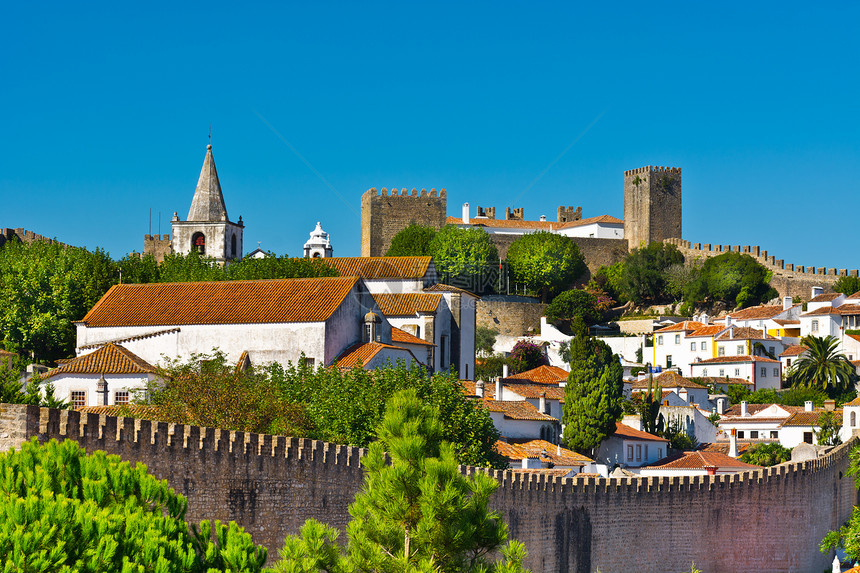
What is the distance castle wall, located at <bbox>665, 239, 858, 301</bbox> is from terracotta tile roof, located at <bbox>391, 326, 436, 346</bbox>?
47.3 m

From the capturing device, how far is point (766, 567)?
127 ft

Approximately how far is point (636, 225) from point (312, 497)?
267 ft

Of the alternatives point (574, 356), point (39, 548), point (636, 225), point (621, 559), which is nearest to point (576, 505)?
point (621, 559)

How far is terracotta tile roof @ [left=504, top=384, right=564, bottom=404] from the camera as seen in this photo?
5541 cm

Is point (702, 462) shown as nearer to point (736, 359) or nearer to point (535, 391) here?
point (535, 391)

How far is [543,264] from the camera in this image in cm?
8881

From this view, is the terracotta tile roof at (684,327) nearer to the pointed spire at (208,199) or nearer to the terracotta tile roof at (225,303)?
the pointed spire at (208,199)

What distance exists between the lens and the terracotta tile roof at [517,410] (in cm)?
4800

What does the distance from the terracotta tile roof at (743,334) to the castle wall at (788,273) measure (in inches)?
520

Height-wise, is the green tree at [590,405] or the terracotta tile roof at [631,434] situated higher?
the green tree at [590,405]

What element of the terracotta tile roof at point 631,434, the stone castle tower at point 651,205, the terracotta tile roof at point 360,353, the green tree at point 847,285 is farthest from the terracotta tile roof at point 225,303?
the stone castle tower at point 651,205

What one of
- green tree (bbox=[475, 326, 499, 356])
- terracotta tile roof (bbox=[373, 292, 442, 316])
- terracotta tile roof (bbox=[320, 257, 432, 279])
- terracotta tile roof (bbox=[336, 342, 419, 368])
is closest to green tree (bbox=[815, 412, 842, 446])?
terracotta tile roof (bbox=[373, 292, 442, 316])

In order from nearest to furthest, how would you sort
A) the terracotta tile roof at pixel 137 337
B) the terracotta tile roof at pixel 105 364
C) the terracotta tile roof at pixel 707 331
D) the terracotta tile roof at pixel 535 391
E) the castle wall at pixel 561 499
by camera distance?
the castle wall at pixel 561 499 < the terracotta tile roof at pixel 105 364 < the terracotta tile roof at pixel 137 337 < the terracotta tile roof at pixel 535 391 < the terracotta tile roof at pixel 707 331

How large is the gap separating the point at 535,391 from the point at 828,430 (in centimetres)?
1323
